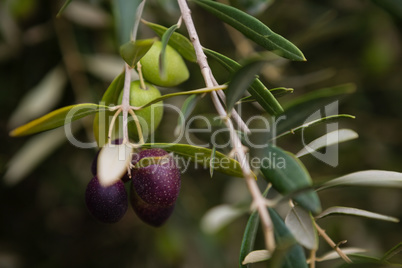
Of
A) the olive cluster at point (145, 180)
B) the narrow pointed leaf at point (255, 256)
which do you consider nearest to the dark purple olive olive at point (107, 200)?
the olive cluster at point (145, 180)

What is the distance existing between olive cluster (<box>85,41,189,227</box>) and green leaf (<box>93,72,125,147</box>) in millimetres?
29

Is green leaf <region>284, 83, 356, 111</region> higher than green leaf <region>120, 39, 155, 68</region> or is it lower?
higher

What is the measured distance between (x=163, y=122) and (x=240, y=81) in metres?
1.16

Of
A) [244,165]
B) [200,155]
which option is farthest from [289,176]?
[200,155]

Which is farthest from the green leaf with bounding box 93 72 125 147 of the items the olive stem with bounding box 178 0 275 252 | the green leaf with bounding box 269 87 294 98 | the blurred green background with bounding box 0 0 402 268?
the blurred green background with bounding box 0 0 402 268

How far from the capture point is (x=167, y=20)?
1589 mm

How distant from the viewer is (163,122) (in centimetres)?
177

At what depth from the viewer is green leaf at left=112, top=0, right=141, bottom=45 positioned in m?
0.71

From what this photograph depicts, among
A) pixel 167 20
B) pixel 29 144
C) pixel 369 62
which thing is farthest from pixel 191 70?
pixel 369 62

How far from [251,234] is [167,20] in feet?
3.56

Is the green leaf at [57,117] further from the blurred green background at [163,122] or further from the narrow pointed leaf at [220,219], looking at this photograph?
the blurred green background at [163,122]

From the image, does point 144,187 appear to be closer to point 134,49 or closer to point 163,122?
point 134,49

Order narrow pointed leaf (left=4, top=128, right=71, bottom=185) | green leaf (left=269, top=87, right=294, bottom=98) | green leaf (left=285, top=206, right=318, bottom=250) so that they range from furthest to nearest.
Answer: narrow pointed leaf (left=4, top=128, right=71, bottom=185) < green leaf (left=269, top=87, right=294, bottom=98) < green leaf (left=285, top=206, right=318, bottom=250)

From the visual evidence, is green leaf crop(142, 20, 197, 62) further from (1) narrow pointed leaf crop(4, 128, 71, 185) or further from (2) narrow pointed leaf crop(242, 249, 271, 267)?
(1) narrow pointed leaf crop(4, 128, 71, 185)
